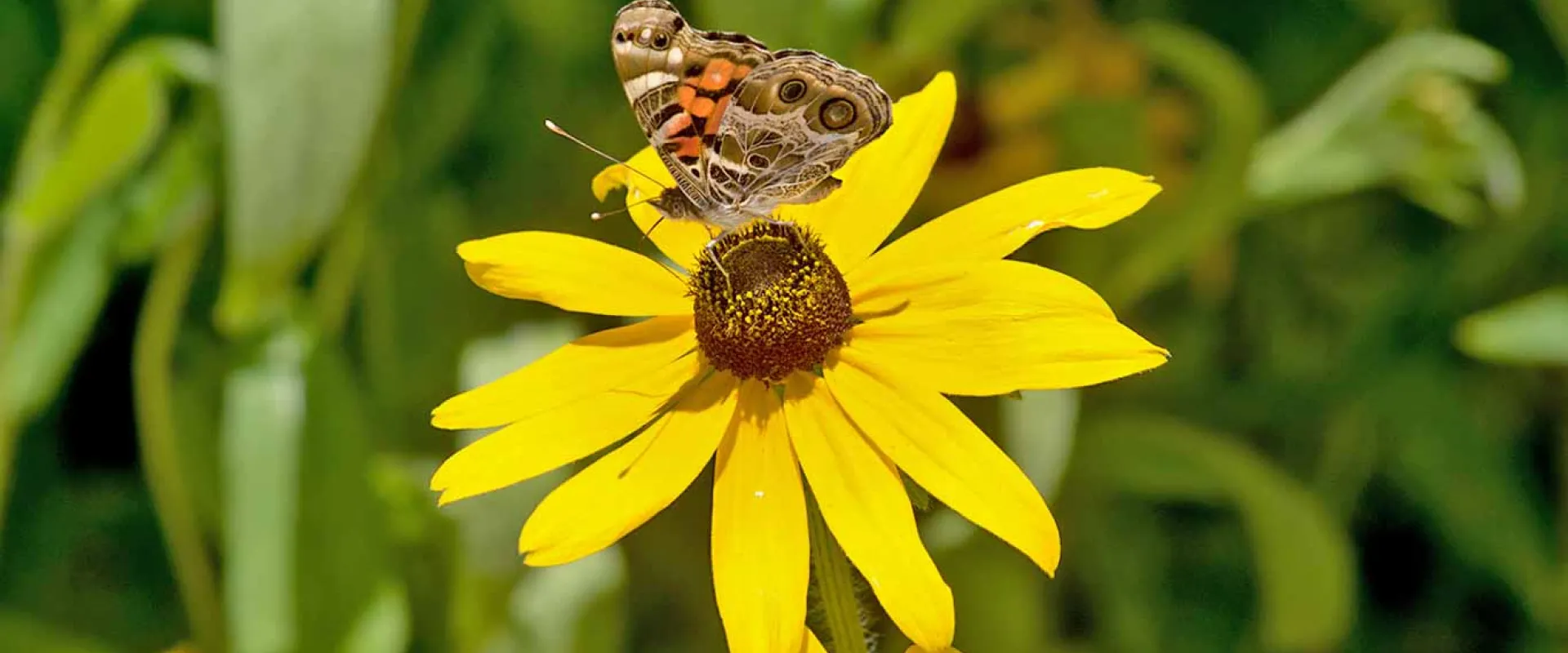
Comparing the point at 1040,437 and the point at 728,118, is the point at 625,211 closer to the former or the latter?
the point at 728,118

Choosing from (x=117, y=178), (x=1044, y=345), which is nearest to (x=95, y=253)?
(x=117, y=178)

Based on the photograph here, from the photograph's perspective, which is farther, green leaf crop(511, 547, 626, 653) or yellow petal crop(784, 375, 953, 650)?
green leaf crop(511, 547, 626, 653)

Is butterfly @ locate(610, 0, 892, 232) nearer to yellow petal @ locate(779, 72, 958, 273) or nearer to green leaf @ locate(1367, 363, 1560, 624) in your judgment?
yellow petal @ locate(779, 72, 958, 273)

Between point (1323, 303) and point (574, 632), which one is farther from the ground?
point (1323, 303)

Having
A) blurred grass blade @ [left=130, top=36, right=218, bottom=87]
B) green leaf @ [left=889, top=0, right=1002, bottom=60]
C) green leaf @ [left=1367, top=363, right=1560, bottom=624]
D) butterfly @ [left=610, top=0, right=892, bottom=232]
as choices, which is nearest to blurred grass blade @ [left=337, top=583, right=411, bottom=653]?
blurred grass blade @ [left=130, top=36, right=218, bottom=87]

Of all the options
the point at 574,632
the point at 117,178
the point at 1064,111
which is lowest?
the point at 574,632

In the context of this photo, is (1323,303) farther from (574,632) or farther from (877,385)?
(877,385)

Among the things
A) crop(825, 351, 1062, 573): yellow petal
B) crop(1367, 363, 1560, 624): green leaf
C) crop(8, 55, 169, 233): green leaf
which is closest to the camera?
crop(825, 351, 1062, 573): yellow petal

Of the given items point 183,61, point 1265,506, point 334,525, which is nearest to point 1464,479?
point 1265,506
